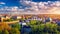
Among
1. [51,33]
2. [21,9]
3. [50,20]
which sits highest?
[21,9]

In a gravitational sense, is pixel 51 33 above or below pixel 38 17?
below

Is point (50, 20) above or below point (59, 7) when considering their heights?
below

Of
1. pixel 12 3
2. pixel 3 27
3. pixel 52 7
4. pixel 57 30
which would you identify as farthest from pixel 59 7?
pixel 3 27

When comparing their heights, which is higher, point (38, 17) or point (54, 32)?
point (38, 17)

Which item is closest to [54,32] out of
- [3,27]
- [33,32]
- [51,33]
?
[51,33]

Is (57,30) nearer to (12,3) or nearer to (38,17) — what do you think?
(38,17)

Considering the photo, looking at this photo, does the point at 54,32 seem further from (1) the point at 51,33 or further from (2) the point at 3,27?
(2) the point at 3,27

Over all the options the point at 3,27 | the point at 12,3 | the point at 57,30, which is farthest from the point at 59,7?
the point at 3,27

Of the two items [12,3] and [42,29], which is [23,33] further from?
[12,3]
